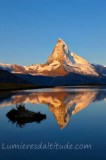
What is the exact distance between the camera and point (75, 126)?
3791 centimetres

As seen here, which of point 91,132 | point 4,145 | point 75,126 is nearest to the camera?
point 4,145

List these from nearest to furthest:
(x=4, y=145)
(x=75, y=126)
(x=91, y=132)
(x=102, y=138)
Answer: (x=4, y=145)
(x=102, y=138)
(x=91, y=132)
(x=75, y=126)

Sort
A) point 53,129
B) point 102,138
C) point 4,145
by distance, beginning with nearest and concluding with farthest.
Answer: point 4,145 → point 102,138 → point 53,129

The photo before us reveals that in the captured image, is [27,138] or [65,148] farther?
[27,138]

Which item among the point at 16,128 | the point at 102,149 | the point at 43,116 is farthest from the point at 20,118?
the point at 102,149

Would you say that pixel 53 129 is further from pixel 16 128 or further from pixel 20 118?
pixel 20 118

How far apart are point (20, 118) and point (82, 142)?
19749mm

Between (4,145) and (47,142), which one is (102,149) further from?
(4,145)

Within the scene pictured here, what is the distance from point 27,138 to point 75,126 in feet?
32.0

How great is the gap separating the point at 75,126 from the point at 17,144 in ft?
40.9

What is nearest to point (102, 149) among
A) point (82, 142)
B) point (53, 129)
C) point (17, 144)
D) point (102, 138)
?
point (82, 142)

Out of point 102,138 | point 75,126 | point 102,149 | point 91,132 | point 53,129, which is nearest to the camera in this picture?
point 102,149

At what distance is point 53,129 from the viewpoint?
117 feet

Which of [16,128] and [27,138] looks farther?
[16,128]
